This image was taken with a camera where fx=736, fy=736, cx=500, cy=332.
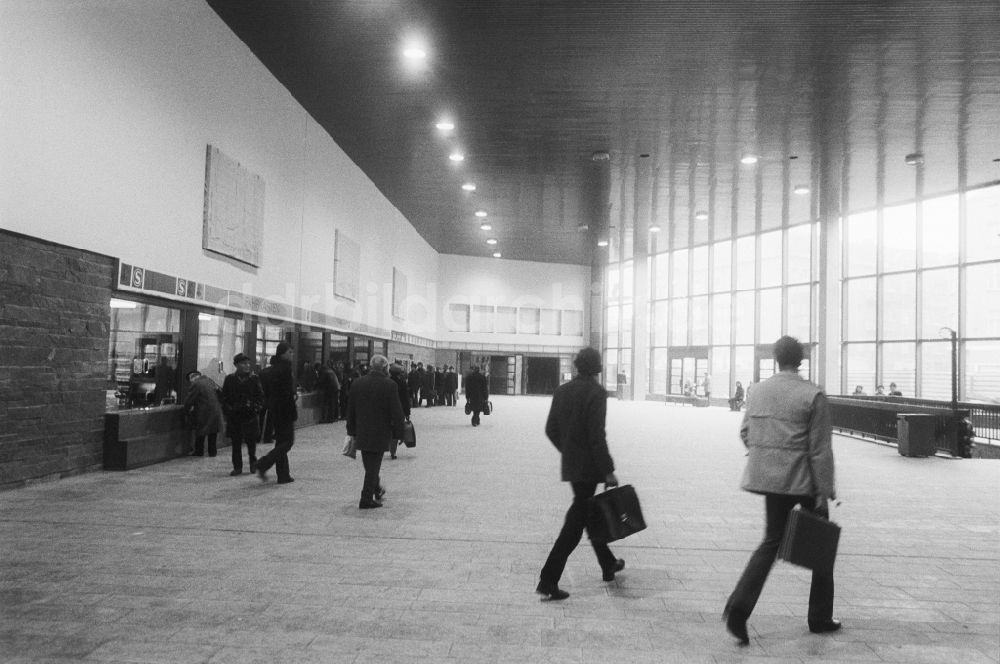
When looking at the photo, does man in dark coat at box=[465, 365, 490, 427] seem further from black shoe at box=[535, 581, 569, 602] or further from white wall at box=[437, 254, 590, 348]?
white wall at box=[437, 254, 590, 348]

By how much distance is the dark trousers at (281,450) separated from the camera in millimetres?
8005

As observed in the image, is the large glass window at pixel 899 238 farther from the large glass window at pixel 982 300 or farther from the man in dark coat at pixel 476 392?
the man in dark coat at pixel 476 392

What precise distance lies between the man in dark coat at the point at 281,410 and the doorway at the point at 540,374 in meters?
28.6

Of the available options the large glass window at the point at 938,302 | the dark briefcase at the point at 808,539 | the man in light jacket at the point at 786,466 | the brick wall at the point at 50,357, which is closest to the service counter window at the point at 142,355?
the brick wall at the point at 50,357

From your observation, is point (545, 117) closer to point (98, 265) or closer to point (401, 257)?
point (98, 265)

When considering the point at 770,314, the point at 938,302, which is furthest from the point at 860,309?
the point at 770,314

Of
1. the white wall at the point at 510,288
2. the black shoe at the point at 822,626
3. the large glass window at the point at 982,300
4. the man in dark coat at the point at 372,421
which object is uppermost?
the white wall at the point at 510,288

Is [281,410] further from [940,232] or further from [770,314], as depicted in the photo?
[770,314]

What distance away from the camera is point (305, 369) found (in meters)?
15.6

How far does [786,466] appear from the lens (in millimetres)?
3680

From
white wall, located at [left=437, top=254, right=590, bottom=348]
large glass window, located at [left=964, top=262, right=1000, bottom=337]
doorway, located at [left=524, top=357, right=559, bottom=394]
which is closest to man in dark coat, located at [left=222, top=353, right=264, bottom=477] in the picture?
large glass window, located at [left=964, top=262, right=1000, bottom=337]

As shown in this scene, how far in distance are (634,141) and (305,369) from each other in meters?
8.42

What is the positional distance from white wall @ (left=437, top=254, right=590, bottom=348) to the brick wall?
25646 mm

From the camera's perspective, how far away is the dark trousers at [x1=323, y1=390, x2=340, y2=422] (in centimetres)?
1672
